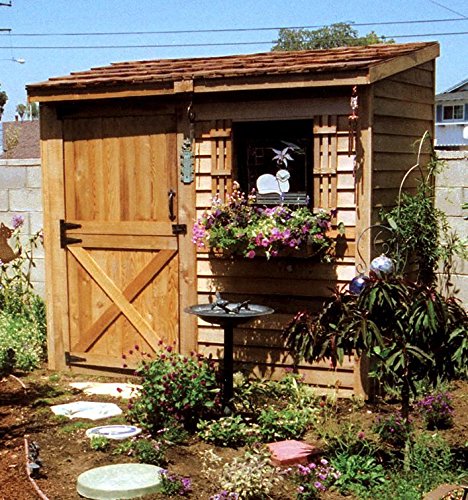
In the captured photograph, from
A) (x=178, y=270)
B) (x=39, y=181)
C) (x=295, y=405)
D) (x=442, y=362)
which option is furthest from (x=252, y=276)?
(x=39, y=181)

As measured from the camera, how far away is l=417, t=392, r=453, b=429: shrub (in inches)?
249

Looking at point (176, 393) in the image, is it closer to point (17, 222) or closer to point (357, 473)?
point (357, 473)

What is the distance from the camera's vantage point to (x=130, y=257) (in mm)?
7988

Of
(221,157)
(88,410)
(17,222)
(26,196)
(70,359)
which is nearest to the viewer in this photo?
(88,410)

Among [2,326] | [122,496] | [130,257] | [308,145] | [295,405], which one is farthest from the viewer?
[2,326]

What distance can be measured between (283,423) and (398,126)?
282cm

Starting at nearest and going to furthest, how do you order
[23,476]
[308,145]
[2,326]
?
[23,476] → [308,145] → [2,326]

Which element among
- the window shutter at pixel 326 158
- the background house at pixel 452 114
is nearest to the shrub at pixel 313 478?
the window shutter at pixel 326 158

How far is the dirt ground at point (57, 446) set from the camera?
17.3 feet

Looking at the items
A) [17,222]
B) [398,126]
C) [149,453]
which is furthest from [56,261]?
[398,126]

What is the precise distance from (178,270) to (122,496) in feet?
9.76

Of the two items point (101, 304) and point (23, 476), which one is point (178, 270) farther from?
point (23, 476)

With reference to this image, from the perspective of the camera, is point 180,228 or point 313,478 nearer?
point 313,478

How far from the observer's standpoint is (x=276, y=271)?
735 centimetres
